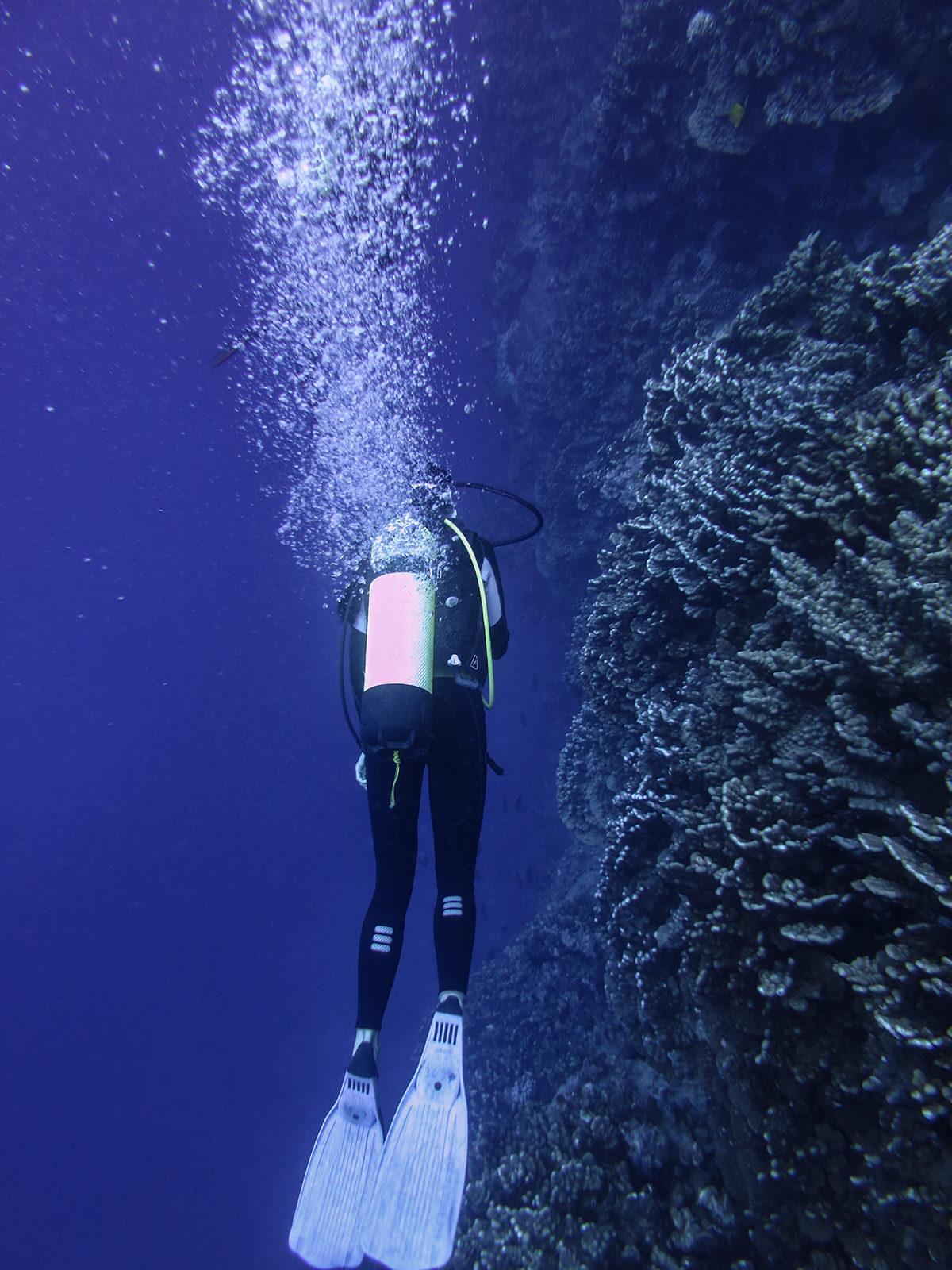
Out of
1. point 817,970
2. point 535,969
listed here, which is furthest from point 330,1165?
point 535,969

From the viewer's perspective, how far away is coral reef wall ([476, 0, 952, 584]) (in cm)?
663

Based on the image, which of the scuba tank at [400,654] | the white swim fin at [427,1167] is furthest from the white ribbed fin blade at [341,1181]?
the scuba tank at [400,654]

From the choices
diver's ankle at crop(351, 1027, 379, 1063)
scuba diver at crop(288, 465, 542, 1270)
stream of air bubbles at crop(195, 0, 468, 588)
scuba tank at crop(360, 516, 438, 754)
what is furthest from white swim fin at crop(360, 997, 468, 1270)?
stream of air bubbles at crop(195, 0, 468, 588)

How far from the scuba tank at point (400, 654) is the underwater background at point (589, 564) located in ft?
5.96

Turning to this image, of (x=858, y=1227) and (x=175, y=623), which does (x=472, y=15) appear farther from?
(x=175, y=623)

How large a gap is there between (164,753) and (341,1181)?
55.0m

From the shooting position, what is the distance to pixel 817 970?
7.88 ft

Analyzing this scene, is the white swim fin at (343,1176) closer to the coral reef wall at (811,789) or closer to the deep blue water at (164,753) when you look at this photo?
the coral reef wall at (811,789)

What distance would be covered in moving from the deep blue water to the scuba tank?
1195cm

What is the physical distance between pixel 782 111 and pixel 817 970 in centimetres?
976

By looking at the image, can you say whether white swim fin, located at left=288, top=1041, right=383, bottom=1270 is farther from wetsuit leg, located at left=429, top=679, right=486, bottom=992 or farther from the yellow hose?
the yellow hose

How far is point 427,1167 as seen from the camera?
3322 millimetres

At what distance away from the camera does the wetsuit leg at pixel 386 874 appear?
3.69 metres

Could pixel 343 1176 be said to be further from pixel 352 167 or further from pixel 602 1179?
pixel 352 167
